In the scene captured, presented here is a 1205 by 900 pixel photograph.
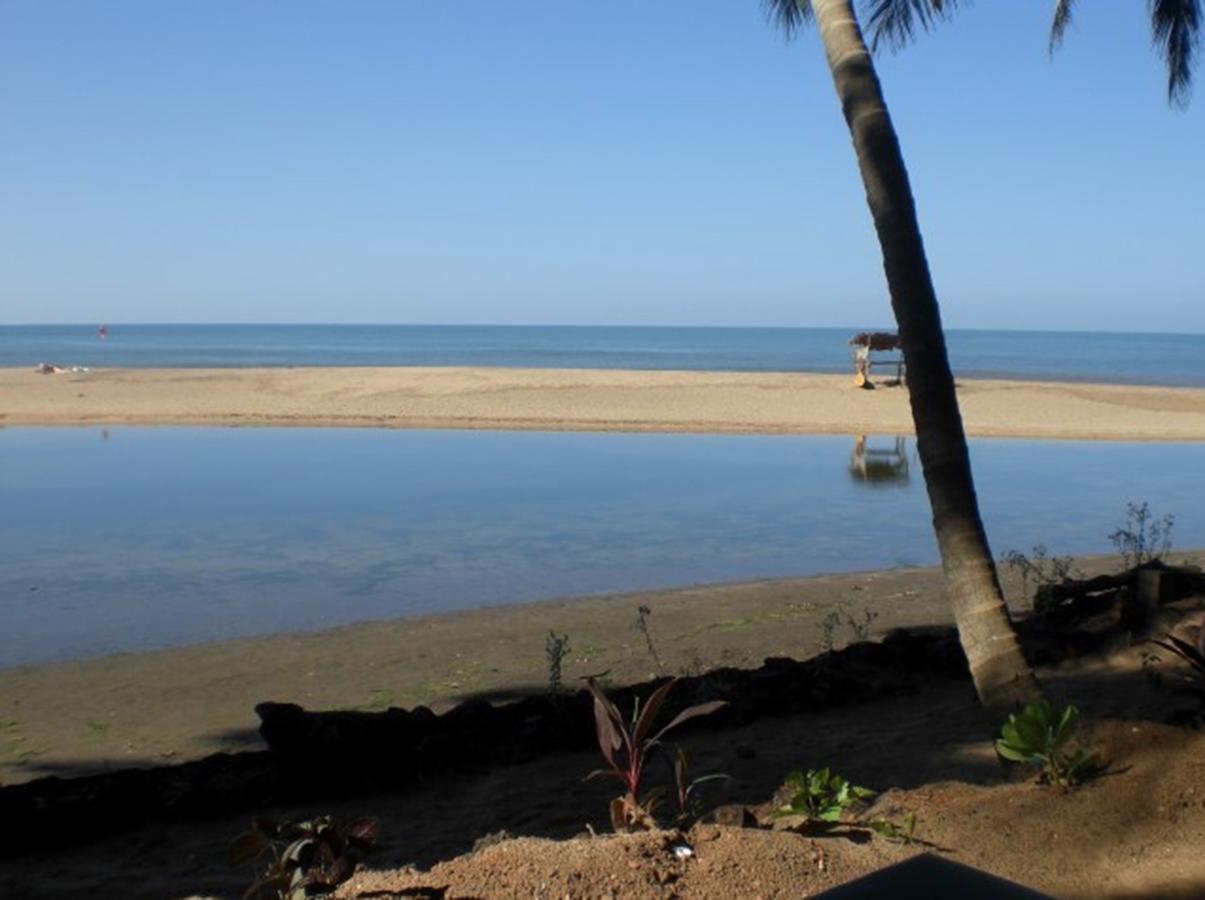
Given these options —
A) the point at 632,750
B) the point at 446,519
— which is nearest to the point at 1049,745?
the point at 632,750

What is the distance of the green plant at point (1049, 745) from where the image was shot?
4.60 metres

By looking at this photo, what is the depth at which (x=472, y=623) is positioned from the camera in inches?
390

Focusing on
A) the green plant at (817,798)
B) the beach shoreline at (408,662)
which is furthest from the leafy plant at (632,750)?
the beach shoreline at (408,662)

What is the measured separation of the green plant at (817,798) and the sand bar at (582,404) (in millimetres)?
21788

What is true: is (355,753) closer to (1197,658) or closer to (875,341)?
(1197,658)

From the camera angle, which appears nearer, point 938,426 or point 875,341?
point 938,426

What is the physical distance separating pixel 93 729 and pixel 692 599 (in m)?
4.84

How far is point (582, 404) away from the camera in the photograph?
31562mm

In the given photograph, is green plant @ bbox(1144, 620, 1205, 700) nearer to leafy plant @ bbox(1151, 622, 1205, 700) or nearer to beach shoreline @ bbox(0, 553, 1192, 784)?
leafy plant @ bbox(1151, 622, 1205, 700)

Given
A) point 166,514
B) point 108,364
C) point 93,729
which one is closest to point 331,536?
point 166,514

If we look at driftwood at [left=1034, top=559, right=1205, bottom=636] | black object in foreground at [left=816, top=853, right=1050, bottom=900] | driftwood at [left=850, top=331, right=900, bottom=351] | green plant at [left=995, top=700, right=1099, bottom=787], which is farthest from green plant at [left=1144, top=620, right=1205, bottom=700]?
driftwood at [left=850, top=331, right=900, bottom=351]

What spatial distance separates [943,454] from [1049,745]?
134cm

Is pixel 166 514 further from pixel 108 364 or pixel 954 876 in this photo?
pixel 108 364

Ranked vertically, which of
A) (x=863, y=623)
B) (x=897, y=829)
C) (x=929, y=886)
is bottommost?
(x=863, y=623)
